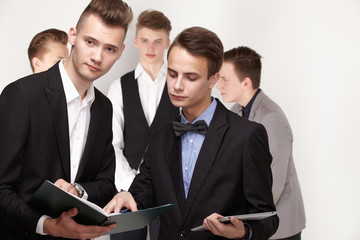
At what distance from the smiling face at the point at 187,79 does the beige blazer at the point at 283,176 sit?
1.14 metres

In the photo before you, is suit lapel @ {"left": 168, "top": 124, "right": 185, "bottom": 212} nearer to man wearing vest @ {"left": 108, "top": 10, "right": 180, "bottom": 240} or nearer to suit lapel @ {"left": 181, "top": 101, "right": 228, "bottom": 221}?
suit lapel @ {"left": 181, "top": 101, "right": 228, "bottom": 221}

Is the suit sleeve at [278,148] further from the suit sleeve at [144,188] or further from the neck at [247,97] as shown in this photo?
the suit sleeve at [144,188]

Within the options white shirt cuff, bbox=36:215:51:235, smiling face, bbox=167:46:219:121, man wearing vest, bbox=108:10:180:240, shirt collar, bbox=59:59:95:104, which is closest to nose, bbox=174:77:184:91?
smiling face, bbox=167:46:219:121

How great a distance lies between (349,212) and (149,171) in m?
3.34

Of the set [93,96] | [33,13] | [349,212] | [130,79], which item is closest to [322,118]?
[349,212]

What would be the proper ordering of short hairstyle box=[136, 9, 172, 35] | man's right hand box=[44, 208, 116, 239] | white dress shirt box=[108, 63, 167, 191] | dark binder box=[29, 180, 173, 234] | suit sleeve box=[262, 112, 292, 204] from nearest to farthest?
dark binder box=[29, 180, 173, 234], man's right hand box=[44, 208, 116, 239], suit sleeve box=[262, 112, 292, 204], white dress shirt box=[108, 63, 167, 191], short hairstyle box=[136, 9, 172, 35]

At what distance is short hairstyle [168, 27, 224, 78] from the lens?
250 cm

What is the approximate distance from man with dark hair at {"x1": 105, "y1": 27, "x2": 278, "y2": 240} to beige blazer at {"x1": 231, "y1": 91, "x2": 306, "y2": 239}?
3.39ft

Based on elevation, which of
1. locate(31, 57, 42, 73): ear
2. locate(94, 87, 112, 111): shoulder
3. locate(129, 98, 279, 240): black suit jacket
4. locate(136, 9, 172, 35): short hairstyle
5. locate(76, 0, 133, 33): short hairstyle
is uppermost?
locate(136, 9, 172, 35): short hairstyle

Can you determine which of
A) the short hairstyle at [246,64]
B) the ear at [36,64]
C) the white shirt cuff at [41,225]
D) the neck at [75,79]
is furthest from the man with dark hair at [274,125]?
the white shirt cuff at [41,225]

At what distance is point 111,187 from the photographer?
274 centimetres

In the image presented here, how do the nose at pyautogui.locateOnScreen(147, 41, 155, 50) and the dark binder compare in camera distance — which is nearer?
the dark binder

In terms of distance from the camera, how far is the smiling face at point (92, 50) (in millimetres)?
2508

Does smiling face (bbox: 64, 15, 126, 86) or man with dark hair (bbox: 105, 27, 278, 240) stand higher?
smiling face (bbox: 64, 15, 126, 86)
